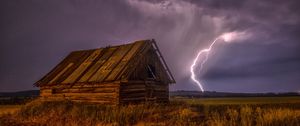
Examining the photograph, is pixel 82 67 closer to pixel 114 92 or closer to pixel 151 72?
pixel 114 92

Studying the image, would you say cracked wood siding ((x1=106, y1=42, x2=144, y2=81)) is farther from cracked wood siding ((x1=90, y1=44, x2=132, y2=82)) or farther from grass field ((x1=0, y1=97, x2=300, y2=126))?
grass field ((x1=0, y1=97, x2=300, y2=126))

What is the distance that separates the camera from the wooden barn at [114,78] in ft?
77.9

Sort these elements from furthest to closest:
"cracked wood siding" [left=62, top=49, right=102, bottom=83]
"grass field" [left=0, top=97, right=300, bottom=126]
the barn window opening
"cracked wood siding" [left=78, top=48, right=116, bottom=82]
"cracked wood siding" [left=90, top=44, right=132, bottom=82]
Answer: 1. the barn window opening
2. "cracked wood siding" [left=62, top=49, right=102, bottom=83]
3. "cracked wood siding" [left=78, top=48, right=116, bottom=82]
4. "cracked wood siding" [left=90, top=44, right=132, bottom=82]
5. "grass field" [left=0, top=97, right=300, bottom=126]

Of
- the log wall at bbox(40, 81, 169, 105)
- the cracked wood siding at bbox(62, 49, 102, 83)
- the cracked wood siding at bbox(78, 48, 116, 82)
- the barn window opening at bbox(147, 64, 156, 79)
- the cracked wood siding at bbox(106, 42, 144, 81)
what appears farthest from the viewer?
the barn window opening at bbox(147, 64, 156, 79)

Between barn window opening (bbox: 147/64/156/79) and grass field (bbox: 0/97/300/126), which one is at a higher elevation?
barn window opening (bbox: 147/64/156/79)

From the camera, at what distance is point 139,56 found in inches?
1003

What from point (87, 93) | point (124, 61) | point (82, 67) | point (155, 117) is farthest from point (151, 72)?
point (155, 117)

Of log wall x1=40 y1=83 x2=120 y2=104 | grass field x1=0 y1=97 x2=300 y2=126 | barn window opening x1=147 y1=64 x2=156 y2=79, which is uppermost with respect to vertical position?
barn window opening x1=147 y1=64 x2=156 y2=79

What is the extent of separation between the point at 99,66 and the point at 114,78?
3.69 meters

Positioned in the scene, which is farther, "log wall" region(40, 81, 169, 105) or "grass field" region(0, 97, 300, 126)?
"log wall" region(40, 81, 169, 105)

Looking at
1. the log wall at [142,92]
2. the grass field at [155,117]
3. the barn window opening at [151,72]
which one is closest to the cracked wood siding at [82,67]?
the grass field at [155,117]

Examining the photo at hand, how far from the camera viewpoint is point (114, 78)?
75.5 feet

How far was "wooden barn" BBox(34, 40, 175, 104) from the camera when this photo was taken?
23734 millimetres

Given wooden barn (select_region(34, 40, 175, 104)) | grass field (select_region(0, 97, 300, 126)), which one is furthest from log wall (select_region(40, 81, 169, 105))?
grass field (select_region(0, 97, 300, 126))
